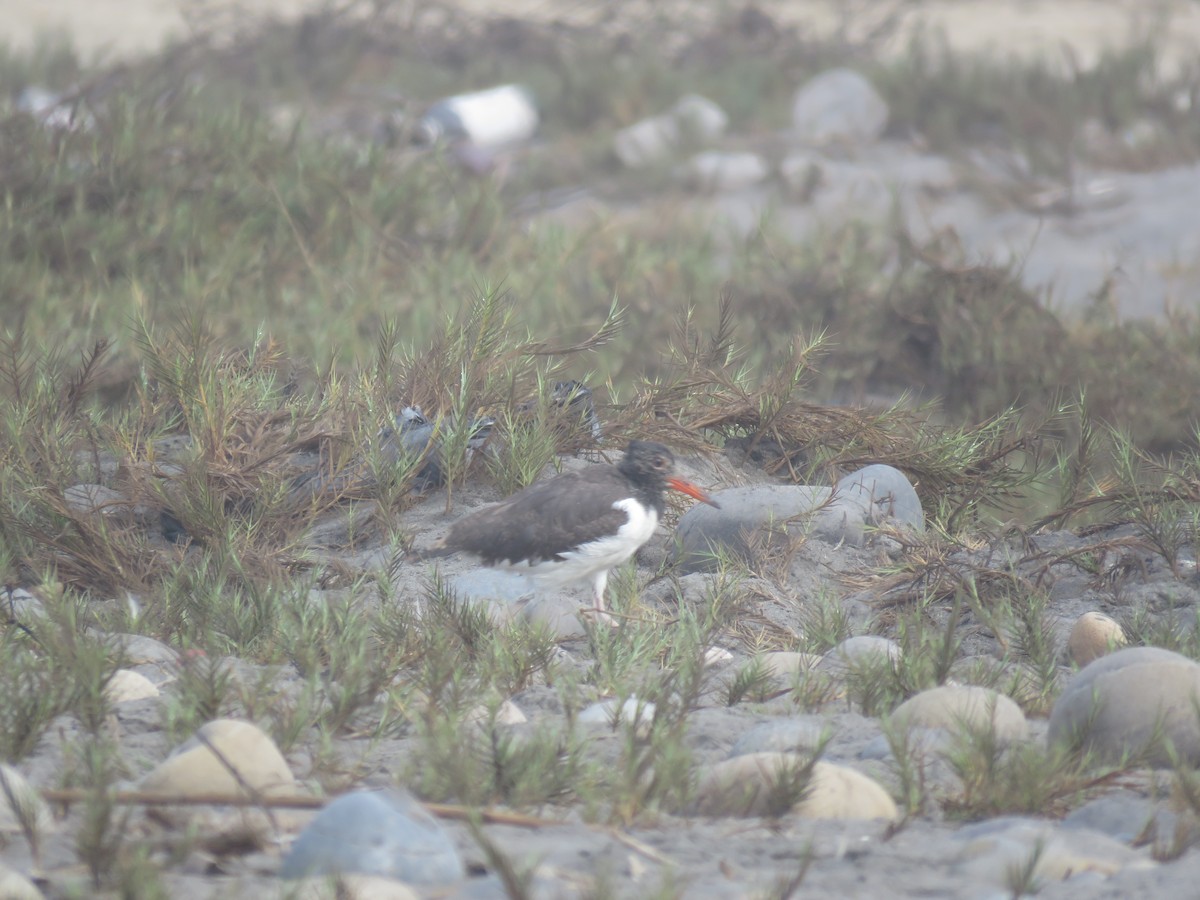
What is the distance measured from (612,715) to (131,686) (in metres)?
1.24

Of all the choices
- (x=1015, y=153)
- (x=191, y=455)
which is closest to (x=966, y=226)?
(x=1015, y=153)

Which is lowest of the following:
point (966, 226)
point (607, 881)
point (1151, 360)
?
point (966, 226)

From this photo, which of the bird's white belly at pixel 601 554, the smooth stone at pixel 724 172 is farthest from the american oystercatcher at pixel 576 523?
the smooth stone at pixel 724 172

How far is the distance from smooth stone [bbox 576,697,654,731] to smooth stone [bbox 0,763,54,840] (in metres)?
1.23

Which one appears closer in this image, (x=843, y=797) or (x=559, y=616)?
(x=843, y=797)

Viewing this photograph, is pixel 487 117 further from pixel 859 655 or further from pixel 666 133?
pixel 859 655

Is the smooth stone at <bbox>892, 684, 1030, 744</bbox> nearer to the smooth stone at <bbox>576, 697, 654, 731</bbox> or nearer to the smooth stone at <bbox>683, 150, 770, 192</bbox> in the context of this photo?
the smooth stone at <bbox>576, 697, 654, 731</bbox>

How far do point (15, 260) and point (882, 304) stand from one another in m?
4.97

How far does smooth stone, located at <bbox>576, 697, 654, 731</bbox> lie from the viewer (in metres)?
3.47

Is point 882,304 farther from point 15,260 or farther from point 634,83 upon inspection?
point 634,83

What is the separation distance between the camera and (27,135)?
8.70 metres

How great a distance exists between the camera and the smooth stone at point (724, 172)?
41.9 ft

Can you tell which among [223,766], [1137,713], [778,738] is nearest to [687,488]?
[778,738]

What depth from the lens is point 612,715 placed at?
11.6 ft
